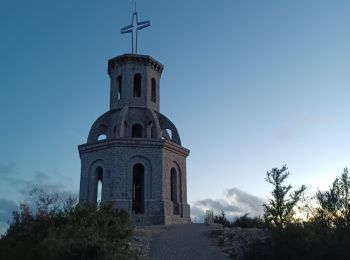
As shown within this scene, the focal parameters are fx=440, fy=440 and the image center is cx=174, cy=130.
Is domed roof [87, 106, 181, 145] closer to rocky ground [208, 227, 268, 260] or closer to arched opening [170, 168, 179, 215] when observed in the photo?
arched opening [170, 168, 179, 215]

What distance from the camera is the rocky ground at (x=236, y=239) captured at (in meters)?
16.6

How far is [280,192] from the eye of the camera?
2488cm

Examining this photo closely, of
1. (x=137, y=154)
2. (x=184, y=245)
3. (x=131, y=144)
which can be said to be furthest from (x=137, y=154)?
(x=184, y=245)

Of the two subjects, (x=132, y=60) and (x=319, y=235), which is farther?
(x=132, y=60)

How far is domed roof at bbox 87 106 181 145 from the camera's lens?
2873cm

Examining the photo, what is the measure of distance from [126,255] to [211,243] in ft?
14.9

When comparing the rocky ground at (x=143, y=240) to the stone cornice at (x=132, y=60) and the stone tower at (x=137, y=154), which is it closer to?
the stone tower at (x=137, y=154)

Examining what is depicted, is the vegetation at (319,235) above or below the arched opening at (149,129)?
below

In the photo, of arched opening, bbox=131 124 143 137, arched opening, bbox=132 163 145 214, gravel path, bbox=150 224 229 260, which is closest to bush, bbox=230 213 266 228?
gravel path, bbox=150 224 229 260

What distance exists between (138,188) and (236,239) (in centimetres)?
1221

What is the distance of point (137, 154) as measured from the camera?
2758cm

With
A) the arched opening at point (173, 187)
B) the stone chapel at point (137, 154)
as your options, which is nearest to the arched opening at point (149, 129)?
the stone chapel at point (137, 154)

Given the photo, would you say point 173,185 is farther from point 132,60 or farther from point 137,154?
point 132,60

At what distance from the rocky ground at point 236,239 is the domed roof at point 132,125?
984 centimetres
